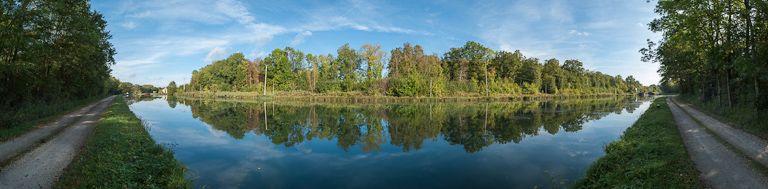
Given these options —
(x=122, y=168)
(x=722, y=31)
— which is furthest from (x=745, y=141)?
(x=122, y=168)

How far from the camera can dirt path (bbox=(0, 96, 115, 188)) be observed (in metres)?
8.77

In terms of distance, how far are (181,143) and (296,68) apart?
77645 mm

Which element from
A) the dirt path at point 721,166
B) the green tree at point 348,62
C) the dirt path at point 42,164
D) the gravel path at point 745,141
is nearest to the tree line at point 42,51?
the dirt path at point 42,164

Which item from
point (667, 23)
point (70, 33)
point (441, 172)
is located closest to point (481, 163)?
point (441, 172)

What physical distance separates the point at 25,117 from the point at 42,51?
4.12 m

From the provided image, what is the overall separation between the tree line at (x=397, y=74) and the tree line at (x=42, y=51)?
4381 centimetres

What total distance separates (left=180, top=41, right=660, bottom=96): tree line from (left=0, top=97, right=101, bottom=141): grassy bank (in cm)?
4818

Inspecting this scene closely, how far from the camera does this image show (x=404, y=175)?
1151 centimetres

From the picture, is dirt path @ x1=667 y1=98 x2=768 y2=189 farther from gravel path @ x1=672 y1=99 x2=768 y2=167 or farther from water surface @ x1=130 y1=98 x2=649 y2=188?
water surface @ x1=130 y1=98 x2=649 y2=188

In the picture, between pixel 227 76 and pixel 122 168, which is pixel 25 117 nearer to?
pixel 122 168

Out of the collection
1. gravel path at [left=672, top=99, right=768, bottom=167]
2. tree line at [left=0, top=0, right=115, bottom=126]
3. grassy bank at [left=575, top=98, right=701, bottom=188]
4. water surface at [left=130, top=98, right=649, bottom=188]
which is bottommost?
water surface at [left=130, top=98, right=649, bottom=188]

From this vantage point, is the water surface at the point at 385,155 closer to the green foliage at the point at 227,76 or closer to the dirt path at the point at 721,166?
the dirt path at the point at 721,166

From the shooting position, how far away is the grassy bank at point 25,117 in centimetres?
1642

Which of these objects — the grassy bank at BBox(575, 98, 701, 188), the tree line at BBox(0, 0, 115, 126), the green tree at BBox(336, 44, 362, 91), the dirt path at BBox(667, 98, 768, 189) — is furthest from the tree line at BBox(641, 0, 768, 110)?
the green tree at BBox(336, 44, 362, 91)
